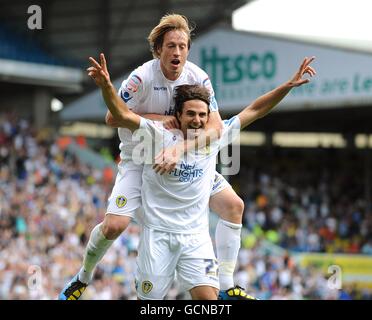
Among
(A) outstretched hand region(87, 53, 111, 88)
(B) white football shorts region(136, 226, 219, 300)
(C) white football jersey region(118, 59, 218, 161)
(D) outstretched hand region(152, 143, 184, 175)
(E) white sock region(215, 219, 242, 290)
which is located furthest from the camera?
(E) white sock region(215, 219, 242, 290)

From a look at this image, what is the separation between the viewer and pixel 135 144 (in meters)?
7.19

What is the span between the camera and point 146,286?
22.6 ft

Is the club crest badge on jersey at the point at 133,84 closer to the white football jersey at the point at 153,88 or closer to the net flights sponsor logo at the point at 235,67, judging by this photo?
the white football jersey at the point at 153,88

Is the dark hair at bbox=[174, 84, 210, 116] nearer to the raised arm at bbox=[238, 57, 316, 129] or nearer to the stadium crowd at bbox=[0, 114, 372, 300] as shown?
the raised arm at bbox=[238, 57, 316, 129]

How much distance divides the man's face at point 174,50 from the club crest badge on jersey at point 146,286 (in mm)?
1665

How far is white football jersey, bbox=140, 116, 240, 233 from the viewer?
6867 mm

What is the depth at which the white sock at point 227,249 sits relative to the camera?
750 centimetres

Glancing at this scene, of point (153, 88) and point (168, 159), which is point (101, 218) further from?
point (168, 159)

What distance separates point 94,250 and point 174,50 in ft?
5.96

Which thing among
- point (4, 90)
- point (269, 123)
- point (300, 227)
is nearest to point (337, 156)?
point (269, 123)

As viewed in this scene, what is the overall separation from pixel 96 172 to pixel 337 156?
30.1 ft

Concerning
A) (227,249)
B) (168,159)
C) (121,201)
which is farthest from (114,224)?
(227,249)

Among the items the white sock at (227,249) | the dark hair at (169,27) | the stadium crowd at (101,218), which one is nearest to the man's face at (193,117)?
the dark hair at (169,27)

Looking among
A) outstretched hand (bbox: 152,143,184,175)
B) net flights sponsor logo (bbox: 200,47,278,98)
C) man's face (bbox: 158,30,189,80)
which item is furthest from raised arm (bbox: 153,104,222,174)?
net flights sponsor logo (bbox: 200,47,278,98)
